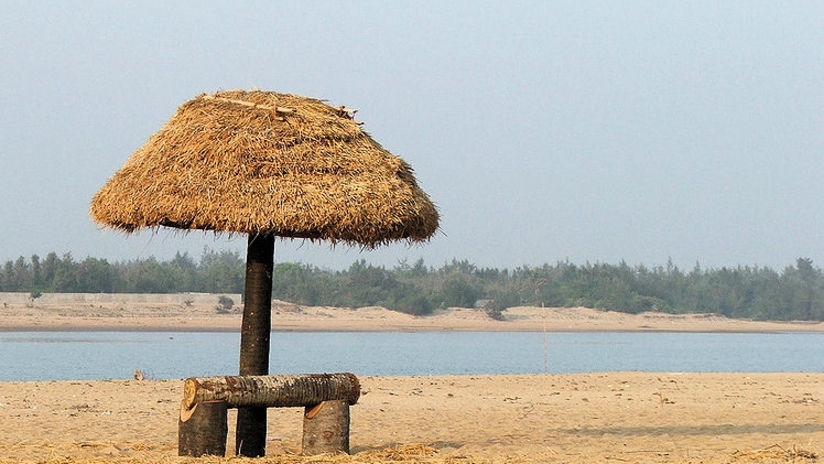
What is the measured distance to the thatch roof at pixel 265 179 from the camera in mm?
9062

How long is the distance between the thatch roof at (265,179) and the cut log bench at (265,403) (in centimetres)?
118

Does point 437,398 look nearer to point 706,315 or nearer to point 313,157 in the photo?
point 313,157

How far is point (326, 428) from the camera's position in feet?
31.3

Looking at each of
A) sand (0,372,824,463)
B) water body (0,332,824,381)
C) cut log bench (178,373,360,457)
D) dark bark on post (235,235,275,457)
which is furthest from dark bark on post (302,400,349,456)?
water body (0,332,824,381)

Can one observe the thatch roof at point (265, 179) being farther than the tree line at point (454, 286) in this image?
No

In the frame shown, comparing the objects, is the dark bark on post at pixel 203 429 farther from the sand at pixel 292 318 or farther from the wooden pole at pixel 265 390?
the sand at pixel 292 318

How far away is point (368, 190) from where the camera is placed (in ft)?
30.7

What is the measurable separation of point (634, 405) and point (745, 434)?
3800 millimetres

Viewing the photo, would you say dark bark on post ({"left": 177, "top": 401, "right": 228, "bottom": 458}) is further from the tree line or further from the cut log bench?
the tree line

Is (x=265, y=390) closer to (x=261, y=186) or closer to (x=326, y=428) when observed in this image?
(x=326, y=428)

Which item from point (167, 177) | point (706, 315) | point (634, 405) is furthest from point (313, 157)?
point (706, 315)

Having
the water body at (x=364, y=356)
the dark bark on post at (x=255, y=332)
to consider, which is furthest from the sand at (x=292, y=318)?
the dark bark on post at (x=255, y=332)

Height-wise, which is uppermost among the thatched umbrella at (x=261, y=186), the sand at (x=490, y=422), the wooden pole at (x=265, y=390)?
the thatched umbrella at (x=261, y=186)

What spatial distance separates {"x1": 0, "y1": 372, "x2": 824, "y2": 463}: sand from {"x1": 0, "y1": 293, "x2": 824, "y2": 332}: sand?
42433 mm
